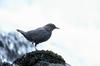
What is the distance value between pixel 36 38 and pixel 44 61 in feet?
3.58

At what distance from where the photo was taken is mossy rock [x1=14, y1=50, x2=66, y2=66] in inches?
776

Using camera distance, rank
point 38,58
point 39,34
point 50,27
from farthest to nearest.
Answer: point 50,27
point 39,34
point 38,58

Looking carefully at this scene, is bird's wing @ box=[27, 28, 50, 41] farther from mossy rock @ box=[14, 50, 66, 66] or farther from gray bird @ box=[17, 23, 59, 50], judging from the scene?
mossy rock @ box=[14, 50, 66, 66]

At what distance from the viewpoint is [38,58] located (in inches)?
778

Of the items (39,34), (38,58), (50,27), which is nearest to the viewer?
(38,58)

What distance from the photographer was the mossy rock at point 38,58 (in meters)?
19.7

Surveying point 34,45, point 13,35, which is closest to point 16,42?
point 13,35

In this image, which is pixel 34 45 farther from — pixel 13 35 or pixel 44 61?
pixel 13 35

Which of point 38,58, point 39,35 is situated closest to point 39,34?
point 39,35

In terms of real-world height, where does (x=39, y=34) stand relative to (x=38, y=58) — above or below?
above

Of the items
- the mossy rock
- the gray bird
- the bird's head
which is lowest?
the mossy rock

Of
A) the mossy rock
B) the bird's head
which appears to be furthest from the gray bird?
the mossy rock

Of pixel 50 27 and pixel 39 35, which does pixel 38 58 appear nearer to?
pixel 39 35

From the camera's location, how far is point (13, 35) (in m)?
105
